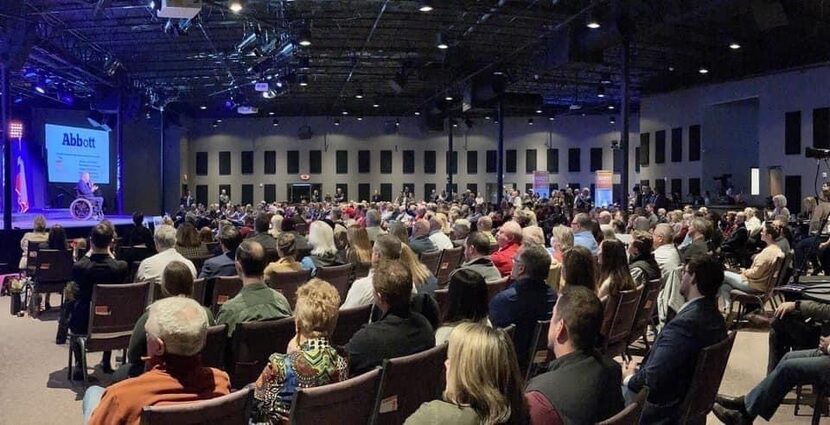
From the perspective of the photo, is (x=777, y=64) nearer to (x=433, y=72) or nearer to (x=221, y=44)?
(x=433, y=72)

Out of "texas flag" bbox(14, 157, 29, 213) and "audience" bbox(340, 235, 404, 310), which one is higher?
"texas flag" bbox(14, 157, 29, 213)

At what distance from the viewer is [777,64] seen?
21.1 metres

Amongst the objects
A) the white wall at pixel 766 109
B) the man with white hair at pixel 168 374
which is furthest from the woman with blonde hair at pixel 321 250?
the white wall at pixel 766 109

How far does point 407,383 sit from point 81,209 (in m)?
19.8

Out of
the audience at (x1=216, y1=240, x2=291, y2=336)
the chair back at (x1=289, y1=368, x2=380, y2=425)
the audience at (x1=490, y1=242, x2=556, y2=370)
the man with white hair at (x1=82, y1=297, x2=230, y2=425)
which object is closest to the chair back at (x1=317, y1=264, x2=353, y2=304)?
the audience at (x1=216, y1=240, x2=291, y2=336)

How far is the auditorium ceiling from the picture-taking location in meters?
14.0

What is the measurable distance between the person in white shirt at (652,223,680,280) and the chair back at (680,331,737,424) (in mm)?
3504

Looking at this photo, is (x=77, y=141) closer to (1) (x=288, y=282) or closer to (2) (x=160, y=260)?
(2) (x=160, y=260)

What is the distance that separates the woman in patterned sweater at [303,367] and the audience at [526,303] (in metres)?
1.37

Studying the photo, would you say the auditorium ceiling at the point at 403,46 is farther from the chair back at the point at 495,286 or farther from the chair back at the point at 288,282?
the chair back at the point at 495,286

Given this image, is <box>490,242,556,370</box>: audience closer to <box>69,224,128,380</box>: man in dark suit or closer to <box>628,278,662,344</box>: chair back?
<box>628,278,662,344</box>: chair back

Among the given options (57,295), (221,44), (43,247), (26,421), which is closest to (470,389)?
(26,421)

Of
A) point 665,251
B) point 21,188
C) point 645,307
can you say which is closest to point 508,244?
point 645,307

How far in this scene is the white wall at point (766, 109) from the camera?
66.7ft
